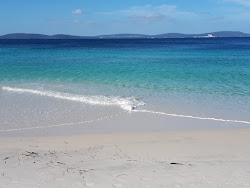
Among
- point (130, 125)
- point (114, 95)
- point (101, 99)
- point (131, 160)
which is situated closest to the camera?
point (131, 160)

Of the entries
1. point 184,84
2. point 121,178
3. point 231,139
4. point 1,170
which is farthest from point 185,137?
point 184,84

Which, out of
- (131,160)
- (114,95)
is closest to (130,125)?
(131,160)

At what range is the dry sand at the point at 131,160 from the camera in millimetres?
5422

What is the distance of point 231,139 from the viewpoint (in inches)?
323

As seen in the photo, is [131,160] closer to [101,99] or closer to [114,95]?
[101,99]

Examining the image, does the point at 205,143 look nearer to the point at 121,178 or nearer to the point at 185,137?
the point at 185,137

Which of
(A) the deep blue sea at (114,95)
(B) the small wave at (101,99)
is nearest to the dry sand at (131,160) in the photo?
(A) the deep blue sea at (114,95)

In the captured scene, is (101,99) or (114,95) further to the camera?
(114,95)

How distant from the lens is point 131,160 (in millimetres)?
6570

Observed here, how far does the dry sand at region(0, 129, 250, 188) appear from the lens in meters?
5.42

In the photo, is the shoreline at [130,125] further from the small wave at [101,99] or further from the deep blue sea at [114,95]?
the small wave at [101,99]

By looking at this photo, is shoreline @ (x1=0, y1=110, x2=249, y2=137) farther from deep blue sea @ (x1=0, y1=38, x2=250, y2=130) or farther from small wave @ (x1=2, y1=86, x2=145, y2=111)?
small wave @ (x1=2, y1=86, x2=145, y2=111)

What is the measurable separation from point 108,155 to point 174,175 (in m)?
1.83

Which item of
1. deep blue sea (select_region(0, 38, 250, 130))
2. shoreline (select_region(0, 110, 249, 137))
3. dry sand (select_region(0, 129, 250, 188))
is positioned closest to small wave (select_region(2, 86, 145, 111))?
deep blue sea (select_region(0, 38, 250, 130))
